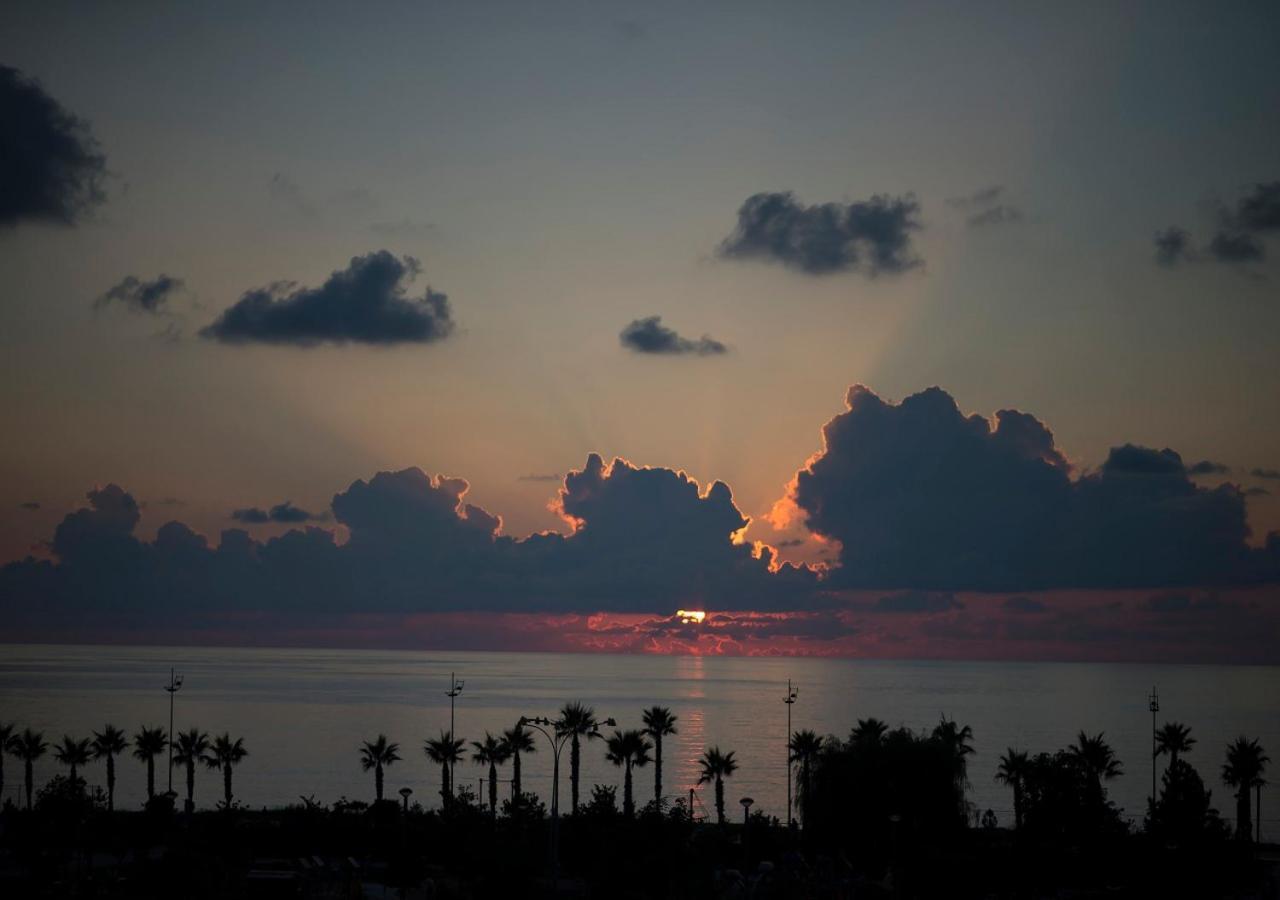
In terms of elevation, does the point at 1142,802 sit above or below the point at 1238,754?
below

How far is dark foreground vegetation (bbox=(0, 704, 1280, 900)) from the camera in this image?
172 feet

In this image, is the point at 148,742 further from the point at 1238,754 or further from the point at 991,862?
the point at 1238,754

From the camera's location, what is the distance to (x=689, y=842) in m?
66.6

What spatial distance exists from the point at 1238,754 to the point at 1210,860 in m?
32.5

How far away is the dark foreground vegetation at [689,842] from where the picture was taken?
172 feet

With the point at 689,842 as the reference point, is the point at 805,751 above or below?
above

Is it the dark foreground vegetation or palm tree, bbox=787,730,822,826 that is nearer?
the dark foreground vegetation

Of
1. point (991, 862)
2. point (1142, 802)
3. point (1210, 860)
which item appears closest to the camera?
point (1210, 860)

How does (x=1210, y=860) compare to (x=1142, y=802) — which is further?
(x=1142, y=802)

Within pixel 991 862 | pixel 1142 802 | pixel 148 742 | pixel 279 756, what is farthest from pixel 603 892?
pixel 279 756

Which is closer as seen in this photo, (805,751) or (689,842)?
(689,842)

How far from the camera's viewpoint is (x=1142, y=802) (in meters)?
143

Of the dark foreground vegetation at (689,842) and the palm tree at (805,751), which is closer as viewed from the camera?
the dark foreground vegetation at (689,842)

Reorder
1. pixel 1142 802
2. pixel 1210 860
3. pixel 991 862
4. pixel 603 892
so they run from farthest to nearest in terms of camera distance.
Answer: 1. pixel 1142 802
2. pixel 991 862
3. pixel 1210 860
4. pixel 603 892
